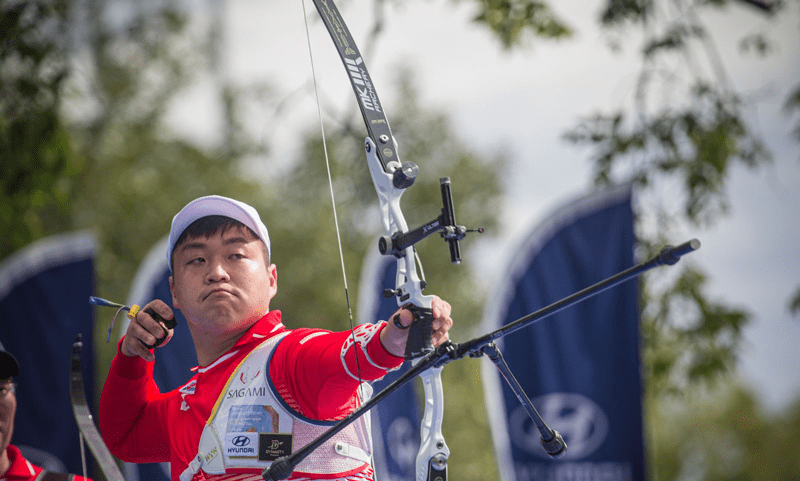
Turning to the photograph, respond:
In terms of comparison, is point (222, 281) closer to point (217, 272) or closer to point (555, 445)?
point (217, 272)

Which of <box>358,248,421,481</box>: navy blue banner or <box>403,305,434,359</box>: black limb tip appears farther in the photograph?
<box>358,248,421,481</box>: navy blue banner

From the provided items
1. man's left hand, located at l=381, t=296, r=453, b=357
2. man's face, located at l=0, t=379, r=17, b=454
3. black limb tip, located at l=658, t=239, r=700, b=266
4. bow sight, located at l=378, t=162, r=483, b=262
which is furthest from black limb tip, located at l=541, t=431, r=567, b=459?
man's face, located at l=0, t=379, r=17, b=454

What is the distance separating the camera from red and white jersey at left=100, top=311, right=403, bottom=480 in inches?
85.4

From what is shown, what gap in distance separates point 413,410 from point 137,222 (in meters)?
14.0

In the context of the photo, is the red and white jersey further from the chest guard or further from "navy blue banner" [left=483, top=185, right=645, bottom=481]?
"navy blue banner" [left=483, top=185, right=645, bottom=481]

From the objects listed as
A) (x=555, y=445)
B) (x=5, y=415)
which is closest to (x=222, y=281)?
(x=555, y=445)

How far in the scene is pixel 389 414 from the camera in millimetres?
6078

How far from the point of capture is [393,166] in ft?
7.97

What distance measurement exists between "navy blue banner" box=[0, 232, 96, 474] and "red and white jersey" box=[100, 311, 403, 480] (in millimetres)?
2662

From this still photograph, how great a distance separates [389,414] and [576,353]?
60.4 inches

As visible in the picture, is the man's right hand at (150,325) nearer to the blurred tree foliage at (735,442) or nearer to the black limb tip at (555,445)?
the black limb tip at (555,445)

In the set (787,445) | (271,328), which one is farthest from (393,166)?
(787,445)

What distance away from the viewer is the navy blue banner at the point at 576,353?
5945 millimetres

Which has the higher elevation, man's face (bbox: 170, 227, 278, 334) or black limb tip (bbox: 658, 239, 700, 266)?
man's face (bbox: 170, 227, 278, 334)
